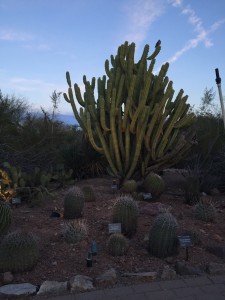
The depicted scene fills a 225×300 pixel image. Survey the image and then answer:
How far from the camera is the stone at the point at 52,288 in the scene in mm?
3650

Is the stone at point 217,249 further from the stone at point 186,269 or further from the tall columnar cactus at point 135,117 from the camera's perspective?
the tall columnar cactus at point 135,117

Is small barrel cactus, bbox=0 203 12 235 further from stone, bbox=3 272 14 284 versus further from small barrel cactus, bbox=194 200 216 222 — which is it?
small barrel cactus, bbox=194 200 216 222

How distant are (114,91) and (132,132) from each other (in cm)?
93

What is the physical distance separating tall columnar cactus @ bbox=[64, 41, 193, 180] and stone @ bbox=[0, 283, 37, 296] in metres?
4.35

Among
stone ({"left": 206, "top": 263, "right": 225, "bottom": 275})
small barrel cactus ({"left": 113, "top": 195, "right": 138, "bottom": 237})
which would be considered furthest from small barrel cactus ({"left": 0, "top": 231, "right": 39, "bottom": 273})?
stone ({"left": 206, "top": 263, "right": 225, "bottom": 275})

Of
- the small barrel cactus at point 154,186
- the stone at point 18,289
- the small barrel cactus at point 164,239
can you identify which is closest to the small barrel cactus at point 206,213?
the small barrel cactus at point 154,186

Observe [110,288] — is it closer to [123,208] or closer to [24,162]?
[123,208]

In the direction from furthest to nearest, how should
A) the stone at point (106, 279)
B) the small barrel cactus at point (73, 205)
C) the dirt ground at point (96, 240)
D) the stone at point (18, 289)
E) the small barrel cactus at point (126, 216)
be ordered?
the small barrel cactus at point (73, 205), the small barrel cactus at point (126, 216), the dirt ground at point (96, 240), the stone at point (106, 279), the stone at point (18, 289)

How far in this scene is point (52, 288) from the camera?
3.69 m

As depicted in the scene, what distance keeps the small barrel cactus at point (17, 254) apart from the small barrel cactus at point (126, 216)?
1293mm

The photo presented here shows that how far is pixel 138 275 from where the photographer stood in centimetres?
390

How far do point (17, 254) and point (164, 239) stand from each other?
167 centimetres

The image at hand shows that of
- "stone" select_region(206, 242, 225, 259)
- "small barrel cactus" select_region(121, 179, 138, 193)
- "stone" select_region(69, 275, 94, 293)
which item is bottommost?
"stone" select_region(69, 275, 94, 293)

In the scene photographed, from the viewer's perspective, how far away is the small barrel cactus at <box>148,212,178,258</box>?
4.38m
